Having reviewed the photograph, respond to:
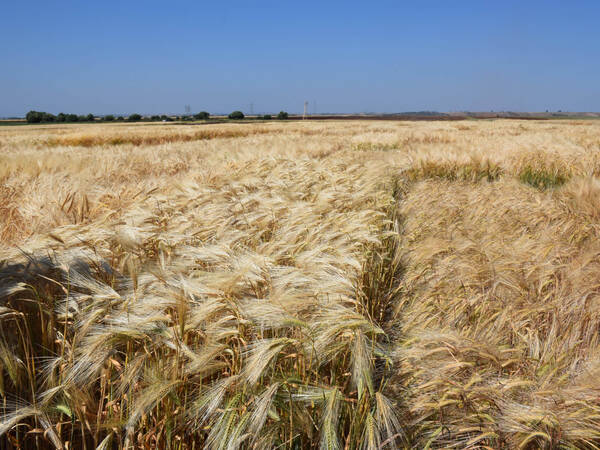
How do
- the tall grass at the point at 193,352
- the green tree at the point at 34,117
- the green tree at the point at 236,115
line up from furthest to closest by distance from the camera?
the green tree at the point at 236,115 → the green tree at the point at 34,117 → the tall grass at the point at 193,352

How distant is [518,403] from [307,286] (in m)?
0.78

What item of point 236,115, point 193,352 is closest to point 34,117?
point 236,115

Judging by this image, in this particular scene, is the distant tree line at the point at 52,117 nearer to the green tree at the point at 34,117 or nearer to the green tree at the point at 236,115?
the green tree at the point at 34,117

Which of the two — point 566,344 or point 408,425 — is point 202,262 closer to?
point 408,425

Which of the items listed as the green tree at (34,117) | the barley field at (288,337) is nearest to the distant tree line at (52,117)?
the green tree at (34,117)

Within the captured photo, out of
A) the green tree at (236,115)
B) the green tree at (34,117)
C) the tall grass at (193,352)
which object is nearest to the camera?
the tall grass at (193,352)

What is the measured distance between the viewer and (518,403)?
1024mm

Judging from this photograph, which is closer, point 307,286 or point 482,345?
point 482,345

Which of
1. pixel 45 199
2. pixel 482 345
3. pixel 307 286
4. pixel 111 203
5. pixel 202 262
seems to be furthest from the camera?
pixel 111 203

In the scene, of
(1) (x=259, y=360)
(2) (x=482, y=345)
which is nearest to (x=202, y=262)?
(1) (x=259, y=360)

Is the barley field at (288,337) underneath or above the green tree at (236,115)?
underneath

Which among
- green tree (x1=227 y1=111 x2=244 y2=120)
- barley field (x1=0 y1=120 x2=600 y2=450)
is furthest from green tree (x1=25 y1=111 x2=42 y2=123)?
barley field (x1=0 y1=120 x2=600 y2=450)

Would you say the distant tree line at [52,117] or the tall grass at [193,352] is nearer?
the tall grass at [193,352]

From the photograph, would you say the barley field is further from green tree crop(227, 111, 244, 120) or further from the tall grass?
green tree crop(227, 111, 244, 120)
